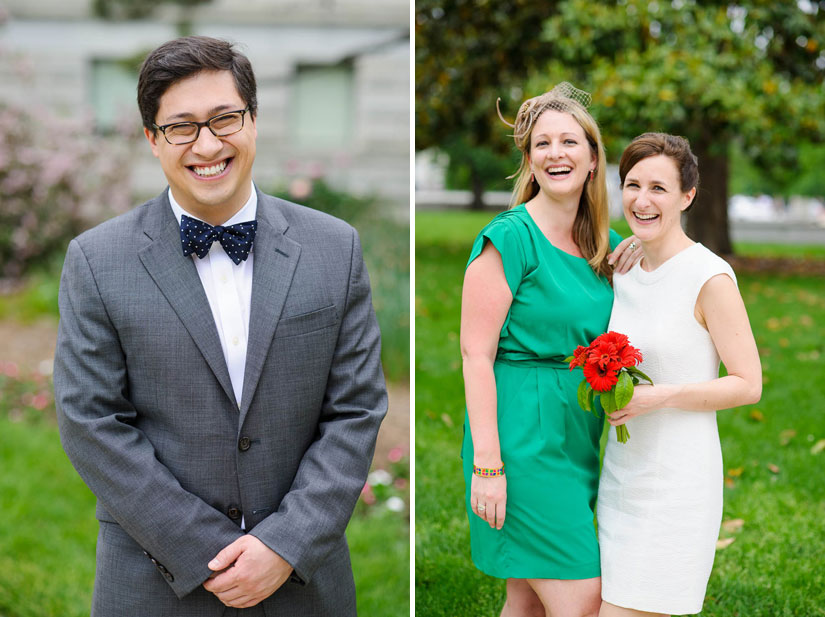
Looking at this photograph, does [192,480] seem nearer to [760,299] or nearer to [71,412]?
[71,412]

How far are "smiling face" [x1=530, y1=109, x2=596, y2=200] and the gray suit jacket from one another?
2.17 feet

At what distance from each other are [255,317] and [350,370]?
33 cm

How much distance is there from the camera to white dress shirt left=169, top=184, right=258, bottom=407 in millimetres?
2398

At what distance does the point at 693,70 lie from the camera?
8.56m

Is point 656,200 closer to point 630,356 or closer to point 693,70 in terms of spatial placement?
point 630,356

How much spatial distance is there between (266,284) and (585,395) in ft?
3.24

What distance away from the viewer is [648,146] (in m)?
2.47

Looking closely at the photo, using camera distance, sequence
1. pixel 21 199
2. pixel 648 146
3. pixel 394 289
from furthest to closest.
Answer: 1. pixel 21 199
2. pixel 394 289
3. pixel 648 146

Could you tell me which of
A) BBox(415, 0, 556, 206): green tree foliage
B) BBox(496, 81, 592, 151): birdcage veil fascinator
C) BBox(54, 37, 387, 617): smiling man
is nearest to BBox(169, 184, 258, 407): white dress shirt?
A: BBox(54, 37, 387, 617): smiling man

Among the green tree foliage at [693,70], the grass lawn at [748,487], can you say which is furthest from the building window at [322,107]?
the grass lawn at [748,487]

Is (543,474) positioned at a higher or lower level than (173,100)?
lower

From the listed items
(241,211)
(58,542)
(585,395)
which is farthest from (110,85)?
(585,395)

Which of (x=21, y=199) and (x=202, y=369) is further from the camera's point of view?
(x=21, y=199)

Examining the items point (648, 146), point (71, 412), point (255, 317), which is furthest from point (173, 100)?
point (648, 146)
